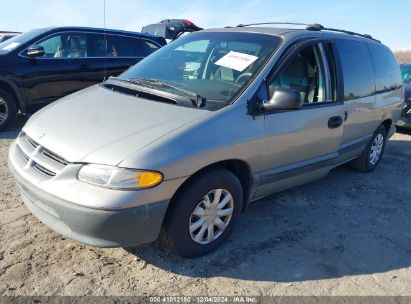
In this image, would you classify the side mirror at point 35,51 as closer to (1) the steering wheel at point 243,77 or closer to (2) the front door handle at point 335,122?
(1) the steering wheel at point 243,77

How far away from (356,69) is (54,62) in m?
4.85

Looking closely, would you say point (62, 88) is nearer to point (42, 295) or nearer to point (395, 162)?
point (42, 295)

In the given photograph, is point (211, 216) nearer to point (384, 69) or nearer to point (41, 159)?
point (41, 159)

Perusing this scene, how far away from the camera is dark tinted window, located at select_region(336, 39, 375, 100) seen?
4387mm

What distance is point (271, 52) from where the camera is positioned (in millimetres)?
3578

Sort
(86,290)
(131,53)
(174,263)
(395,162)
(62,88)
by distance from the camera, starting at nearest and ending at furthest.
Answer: (86,290) < (174,263) < (395,162) < (62,88) < (131,53)

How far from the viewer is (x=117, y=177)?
2.56 m

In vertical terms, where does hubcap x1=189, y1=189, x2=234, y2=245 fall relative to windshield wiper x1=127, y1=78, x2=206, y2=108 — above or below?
below

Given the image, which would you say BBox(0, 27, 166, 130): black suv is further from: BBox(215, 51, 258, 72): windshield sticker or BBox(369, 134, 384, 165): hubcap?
BBox(369, 134, 384, 165): hubcap

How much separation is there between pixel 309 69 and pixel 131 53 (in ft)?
15.6

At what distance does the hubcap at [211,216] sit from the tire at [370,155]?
2.89 m

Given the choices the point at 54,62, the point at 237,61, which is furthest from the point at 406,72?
the point at 54,62

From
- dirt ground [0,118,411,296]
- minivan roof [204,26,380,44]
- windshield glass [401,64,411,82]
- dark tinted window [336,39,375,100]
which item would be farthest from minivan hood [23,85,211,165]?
windshield glass [401,64,411,82]

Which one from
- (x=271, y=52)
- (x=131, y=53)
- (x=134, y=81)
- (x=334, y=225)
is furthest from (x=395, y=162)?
(x=131, y=53)
